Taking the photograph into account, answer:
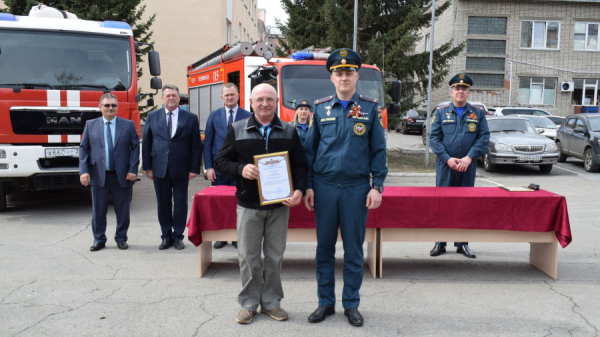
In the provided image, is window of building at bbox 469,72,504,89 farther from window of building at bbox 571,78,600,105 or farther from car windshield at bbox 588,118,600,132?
car windshield at bbox 588,118,600,132

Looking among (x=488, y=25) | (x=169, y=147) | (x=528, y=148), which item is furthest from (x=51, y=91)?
(x=488, y=25)

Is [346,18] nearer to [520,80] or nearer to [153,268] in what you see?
[153,268]

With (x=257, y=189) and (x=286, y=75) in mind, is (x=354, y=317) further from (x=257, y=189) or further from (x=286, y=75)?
(x=286, y=75)

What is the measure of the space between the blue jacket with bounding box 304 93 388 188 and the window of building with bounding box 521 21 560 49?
31.1 metres

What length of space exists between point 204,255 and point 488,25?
30.2 meters

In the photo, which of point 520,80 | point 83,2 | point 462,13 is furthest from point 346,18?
point 520,80

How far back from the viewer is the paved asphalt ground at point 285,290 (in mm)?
4020

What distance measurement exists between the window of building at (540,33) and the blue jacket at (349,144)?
31050 millimetres

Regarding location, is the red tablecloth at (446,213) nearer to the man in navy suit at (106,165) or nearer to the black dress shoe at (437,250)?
the black dress shoe at (437,250)

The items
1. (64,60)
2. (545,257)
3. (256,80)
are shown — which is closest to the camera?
(545,257)

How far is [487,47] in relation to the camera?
31266mm

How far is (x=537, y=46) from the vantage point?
3139cm

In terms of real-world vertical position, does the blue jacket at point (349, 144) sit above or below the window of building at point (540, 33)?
below

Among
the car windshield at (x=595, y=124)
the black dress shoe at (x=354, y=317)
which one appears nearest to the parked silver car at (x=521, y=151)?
the car windshield at (x=595, y=124)
